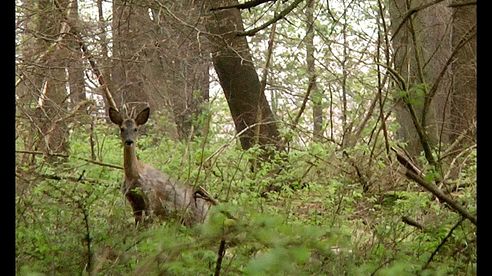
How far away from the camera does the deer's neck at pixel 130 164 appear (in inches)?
293

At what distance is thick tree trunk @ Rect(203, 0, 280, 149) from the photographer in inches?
395

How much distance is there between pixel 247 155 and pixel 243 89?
265 cm

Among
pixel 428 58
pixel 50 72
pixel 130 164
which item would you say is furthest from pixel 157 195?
pixel 428 58

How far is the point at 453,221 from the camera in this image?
14.4 ft

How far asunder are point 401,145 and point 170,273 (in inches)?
202

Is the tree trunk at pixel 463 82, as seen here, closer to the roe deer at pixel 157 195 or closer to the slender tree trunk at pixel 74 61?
the roe deer at pixel 157 195

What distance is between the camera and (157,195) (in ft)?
22.4

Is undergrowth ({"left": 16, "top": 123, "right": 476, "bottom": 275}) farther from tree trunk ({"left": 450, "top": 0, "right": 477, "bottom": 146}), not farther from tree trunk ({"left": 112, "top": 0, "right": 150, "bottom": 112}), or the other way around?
tree trunk ({"left": 112, "top": 0, "right": 150, "bottom": 112})

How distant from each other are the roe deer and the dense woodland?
20mm

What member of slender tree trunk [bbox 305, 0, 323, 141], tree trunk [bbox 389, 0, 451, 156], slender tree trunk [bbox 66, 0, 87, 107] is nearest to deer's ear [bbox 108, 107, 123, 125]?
slender tree trunk [bbox 66, 0, 87, 107]

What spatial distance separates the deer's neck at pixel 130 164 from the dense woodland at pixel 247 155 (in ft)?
Result: 0.06

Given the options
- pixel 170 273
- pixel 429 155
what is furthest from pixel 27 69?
pixel 170 273
